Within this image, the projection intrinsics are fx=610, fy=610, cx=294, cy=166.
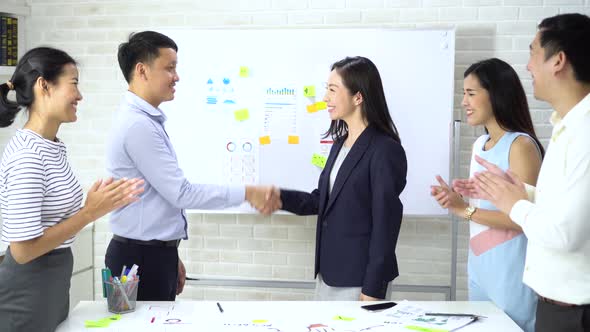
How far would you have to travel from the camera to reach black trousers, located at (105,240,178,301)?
2412 millimetres

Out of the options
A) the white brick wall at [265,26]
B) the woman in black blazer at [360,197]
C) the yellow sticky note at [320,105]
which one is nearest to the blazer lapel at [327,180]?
the woman in black blazer at [360,197]

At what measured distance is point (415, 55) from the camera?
357 cm

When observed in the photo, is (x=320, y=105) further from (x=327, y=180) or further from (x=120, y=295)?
(x=120, y=295)

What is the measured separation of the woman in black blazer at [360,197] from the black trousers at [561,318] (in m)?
0.55

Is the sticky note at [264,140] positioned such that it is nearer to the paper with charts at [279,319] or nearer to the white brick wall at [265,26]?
the white brick wall at [265,26]

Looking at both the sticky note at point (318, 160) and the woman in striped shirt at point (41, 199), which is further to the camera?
the sticky note at point (318, 160)

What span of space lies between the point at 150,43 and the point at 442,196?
1371 millimetres

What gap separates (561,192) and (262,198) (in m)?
1.24

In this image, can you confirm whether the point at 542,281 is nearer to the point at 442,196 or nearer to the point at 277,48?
the point at 442,196

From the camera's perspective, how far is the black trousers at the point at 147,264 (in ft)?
7.91

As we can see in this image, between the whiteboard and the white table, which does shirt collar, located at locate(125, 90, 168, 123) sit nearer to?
the white table

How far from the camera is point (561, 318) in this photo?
193 centimetres

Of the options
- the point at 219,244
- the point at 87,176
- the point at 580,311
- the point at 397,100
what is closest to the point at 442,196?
the point at 580,311

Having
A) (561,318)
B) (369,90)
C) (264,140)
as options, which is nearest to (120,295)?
(369,90)
